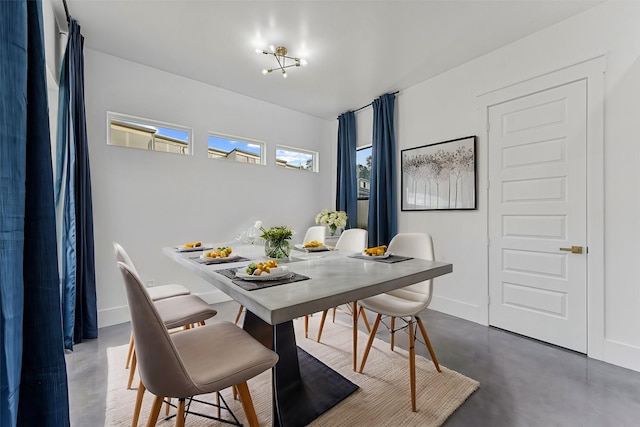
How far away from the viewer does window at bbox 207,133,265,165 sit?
3730mm

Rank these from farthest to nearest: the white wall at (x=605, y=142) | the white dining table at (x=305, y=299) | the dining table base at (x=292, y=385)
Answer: the white wall at (x=605, y=142), the dining table base at (x=292, y=385), the white dining table at (x=305, y=299)

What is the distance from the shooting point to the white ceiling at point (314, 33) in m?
2.27

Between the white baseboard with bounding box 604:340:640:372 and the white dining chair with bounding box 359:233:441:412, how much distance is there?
4.57 ft

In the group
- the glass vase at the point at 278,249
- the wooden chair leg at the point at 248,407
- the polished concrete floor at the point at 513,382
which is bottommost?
the polished concrete floor at the point at 513,382

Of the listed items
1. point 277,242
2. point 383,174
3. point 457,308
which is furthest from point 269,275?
point 383,174

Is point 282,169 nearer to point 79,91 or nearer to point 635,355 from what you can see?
point 79,91

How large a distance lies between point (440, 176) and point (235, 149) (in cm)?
270

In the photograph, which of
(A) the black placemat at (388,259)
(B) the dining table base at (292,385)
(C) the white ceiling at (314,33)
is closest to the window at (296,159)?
(C) the white ceiling at (314,33)

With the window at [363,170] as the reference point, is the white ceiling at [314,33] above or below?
above

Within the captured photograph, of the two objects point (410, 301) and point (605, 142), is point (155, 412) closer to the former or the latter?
point (410, 301)

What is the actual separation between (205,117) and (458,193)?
10.5 feet

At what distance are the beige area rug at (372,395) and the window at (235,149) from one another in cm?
244

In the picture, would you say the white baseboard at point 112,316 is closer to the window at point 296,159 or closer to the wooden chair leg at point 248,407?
the wooden chair leg at point 248,407

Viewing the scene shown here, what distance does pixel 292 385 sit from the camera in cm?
165
